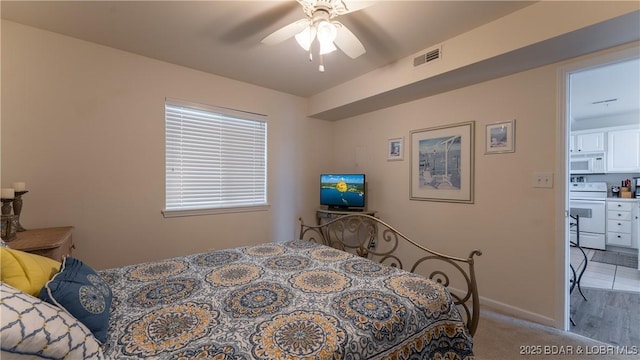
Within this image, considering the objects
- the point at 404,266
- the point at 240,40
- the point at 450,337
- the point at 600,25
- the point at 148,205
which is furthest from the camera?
the point at 404,266

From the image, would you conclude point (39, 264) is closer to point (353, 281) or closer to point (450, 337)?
point (353, 281)

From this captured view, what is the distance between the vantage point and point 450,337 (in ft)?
4.14

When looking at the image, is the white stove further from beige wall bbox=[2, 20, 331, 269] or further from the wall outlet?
beige wall bbox=[2, 20, 331, 269]

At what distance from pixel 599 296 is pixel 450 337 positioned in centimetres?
278

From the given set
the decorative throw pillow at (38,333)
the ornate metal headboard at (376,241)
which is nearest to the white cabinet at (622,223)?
the ornate metal headboard at (376,241)

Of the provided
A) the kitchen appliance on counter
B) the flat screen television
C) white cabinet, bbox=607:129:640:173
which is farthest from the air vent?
white cabinet, bbox=607:129:640:173

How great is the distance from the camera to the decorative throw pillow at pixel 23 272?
→ 0.88 m

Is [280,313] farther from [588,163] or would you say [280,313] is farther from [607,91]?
[588,163]

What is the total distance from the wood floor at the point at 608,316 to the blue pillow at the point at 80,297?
3158 millimetres

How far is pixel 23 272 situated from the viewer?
0.93 m

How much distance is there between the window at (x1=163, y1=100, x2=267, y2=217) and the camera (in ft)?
9.05

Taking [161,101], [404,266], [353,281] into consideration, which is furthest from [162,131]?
[404,266]

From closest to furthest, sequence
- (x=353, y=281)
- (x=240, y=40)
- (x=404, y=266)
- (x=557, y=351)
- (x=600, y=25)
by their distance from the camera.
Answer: (x=353, y=281), (x=600, y=25), (x=557, y=351), (x=240, y=40), (x=404, y=266)

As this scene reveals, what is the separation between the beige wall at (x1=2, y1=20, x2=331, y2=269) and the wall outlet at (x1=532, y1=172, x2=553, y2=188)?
10.2ft
